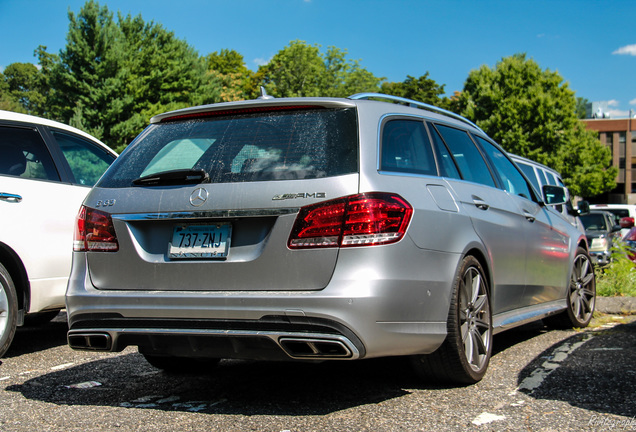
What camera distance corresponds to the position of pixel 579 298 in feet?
23.4

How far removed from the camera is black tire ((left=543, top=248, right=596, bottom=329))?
6.94 metres

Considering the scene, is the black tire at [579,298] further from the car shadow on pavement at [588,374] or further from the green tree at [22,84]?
the green tree at [22,84]

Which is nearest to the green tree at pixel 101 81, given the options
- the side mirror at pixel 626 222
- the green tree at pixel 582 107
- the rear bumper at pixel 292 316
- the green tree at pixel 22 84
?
the side mirror at pixel 626 222

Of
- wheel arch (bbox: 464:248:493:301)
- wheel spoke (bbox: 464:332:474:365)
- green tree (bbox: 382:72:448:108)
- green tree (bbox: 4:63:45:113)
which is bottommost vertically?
wheel spoke (bbox: 464:332:474:365)

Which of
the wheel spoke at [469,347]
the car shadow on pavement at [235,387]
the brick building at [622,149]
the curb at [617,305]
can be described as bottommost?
the curb at [617,305]

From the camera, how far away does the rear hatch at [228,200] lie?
356cm

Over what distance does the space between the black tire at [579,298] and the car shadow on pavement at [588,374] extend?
0.51 meters

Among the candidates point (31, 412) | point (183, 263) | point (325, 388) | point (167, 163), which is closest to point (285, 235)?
point (183, 263)

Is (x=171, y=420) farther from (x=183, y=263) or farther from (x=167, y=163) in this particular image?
(x=167, y=163)

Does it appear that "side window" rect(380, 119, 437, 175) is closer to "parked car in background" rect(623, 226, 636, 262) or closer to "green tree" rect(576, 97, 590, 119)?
"parked car in background" rect(623, 226, 636, 262)

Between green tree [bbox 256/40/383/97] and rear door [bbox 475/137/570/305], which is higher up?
green tree [bbox 256/40/383/97]

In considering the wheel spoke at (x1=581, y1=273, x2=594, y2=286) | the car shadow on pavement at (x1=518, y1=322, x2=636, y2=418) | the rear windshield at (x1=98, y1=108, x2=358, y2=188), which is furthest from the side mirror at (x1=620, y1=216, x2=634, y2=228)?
the rear windshield at (x1=98, y1=108, x2=358, y2=188)

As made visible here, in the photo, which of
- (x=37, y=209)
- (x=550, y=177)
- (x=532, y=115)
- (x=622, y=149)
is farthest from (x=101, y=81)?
(x=622, y=149)

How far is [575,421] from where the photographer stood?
11.9 ft
